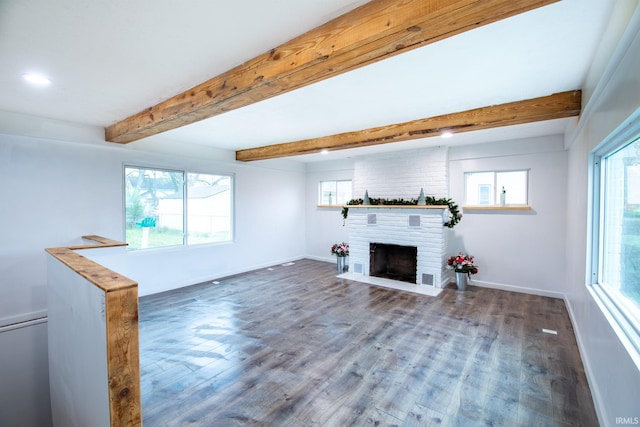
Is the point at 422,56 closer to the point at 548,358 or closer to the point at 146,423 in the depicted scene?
the point at 548,358

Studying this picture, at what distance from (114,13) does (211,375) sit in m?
2.64

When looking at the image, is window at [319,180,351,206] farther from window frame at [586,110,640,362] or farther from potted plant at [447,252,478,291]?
window frame at [586,110,640,362]

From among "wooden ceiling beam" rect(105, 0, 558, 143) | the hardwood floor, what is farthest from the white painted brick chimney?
"wooden ceiling beam" rect(105, 0, 558, 143)

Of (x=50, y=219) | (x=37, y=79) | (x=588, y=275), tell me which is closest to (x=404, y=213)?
(x=588, y=275)

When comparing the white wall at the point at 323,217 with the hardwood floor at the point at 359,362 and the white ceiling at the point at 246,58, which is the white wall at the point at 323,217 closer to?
the hardwood floor at the point at 359,362

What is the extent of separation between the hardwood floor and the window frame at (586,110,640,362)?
2.57 ft

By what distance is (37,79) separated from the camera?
2.34 metres

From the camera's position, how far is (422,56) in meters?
1.98

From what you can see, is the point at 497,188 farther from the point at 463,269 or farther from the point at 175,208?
the point at 175,208

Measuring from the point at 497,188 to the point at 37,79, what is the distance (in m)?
6.04

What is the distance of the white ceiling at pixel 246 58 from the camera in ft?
4.96

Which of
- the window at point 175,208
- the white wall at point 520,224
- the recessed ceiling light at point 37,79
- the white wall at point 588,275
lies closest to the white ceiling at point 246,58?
the recessed ceiling light at point 37,79

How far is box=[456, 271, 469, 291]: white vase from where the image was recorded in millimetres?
4750

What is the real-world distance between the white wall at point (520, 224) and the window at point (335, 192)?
8.09ft
